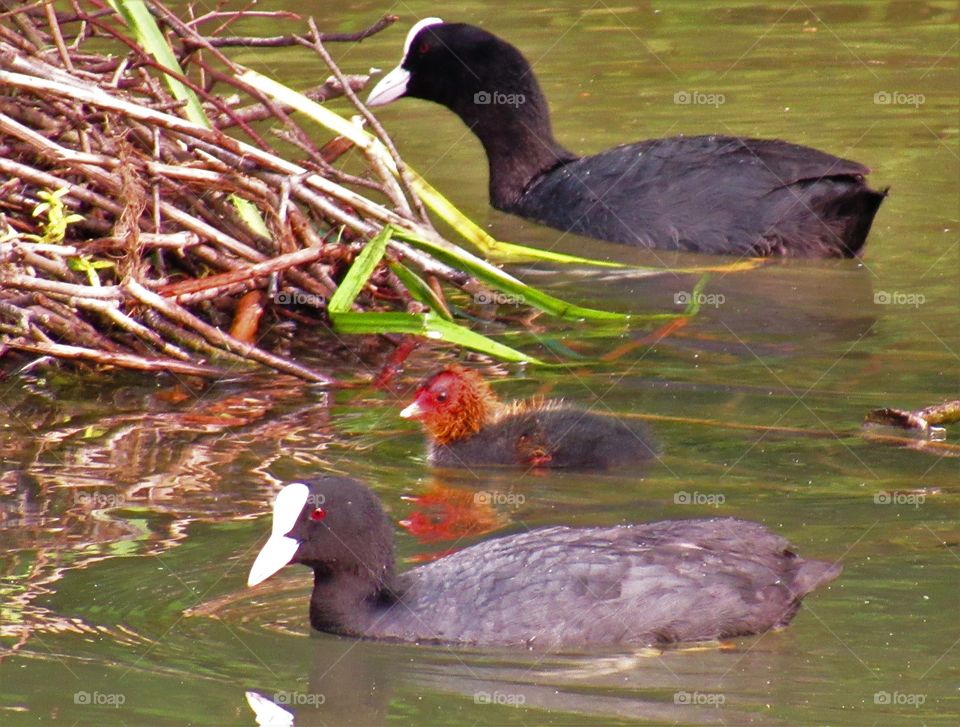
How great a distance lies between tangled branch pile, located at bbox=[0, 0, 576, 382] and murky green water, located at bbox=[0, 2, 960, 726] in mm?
293

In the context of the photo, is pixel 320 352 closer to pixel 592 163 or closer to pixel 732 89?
pixel 592 163

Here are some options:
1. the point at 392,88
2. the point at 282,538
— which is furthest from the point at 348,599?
the point at 392,88

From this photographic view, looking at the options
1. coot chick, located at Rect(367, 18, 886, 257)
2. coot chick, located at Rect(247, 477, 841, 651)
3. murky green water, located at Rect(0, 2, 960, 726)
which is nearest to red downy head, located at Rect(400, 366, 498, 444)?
murky green water, located at Rect(0, 2, 960, 726)

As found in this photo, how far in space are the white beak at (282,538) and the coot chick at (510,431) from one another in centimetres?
154

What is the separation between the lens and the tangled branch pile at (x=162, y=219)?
7.13 m

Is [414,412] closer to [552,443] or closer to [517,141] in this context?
[552,443]

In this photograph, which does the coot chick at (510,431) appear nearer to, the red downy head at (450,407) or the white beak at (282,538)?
the red downy head at (450,407)

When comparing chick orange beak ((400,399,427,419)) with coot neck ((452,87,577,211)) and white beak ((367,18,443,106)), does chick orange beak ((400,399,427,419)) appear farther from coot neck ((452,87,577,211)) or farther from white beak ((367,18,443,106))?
white beak ((367,18,443,106))

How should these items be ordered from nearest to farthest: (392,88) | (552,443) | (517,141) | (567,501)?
(567,501) < (552,443) < (517,141) < (392,88)

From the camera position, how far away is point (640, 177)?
928 centimetres

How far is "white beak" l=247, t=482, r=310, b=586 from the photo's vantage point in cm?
505

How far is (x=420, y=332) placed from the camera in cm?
724

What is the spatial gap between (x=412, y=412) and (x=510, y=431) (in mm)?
380

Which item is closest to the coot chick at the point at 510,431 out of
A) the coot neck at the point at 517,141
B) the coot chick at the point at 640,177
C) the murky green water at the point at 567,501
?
the murky green water at the point at 567,501
